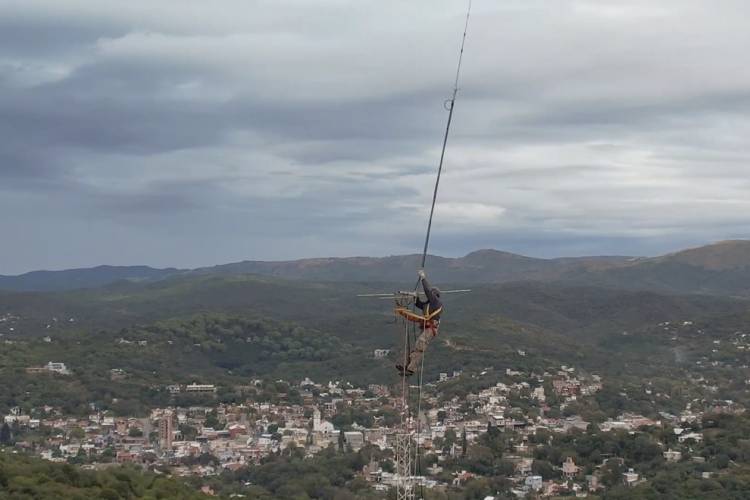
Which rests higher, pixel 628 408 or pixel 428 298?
pixel 428 298

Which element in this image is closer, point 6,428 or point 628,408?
point 6,428

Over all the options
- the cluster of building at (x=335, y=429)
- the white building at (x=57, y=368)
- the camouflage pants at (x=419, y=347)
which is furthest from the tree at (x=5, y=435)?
the camouflage pants at (x=419, y=347)


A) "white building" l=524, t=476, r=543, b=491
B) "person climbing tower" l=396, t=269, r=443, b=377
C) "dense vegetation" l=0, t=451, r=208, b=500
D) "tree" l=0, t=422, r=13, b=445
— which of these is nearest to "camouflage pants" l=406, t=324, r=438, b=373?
"person climbing tower" l=396, t=269, r=443, b=377

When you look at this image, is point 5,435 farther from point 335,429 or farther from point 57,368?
point 57,368

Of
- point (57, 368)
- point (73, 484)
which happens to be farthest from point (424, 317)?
point (57, 368)

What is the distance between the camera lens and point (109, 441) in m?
71.2

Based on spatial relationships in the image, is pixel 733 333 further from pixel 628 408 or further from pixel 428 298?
pixel 428 298

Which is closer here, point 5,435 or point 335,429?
point 5,435

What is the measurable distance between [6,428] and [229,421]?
15.9 meters

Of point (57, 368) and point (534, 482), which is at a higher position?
point (57, 368)

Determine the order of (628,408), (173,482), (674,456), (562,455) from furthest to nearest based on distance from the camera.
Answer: (628,408), (562,455), (674,456), (173,482)

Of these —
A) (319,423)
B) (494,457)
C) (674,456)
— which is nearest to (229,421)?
(319,423)

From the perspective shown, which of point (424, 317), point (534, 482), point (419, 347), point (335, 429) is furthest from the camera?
point (335, 429)

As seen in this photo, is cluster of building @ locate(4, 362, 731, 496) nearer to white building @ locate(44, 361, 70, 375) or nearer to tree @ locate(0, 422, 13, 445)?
white building @ locate(44, 361, 70, 375)
